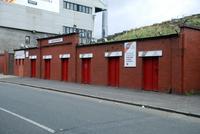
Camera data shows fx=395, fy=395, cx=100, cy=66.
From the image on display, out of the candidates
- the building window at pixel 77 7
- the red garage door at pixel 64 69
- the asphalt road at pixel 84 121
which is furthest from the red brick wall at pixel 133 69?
the building window at pixel 77 7

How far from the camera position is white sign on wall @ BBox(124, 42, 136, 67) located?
87.7ft

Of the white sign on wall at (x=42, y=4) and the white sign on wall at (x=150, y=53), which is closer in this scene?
the white sign on wall at (x=150, y=53)

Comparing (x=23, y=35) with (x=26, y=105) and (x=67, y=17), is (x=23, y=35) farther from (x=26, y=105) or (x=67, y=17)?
(x=26, y=105)

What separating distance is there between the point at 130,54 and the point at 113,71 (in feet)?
9.16

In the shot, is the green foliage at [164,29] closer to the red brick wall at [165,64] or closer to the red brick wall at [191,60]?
the red brick wall at [165,64]

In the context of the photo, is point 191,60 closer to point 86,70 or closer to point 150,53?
point 150,53

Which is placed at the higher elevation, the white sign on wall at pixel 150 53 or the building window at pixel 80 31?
the building window at pixel 80 31

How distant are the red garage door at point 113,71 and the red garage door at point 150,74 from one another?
130 inches

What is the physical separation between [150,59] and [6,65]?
29671 millimetres

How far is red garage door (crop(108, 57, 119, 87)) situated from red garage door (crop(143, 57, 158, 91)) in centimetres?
331

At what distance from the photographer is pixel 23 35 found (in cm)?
6525

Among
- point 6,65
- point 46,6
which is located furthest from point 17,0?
point 6,65

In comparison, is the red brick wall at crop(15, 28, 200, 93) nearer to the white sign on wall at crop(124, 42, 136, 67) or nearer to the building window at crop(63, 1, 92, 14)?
the white sign on wall at crop(124, 42, 136, 67)

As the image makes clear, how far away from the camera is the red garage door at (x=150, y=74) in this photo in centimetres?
2503
